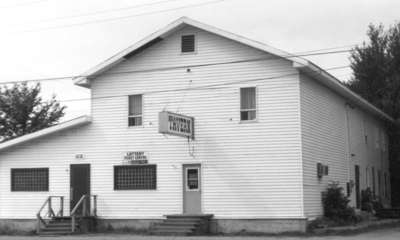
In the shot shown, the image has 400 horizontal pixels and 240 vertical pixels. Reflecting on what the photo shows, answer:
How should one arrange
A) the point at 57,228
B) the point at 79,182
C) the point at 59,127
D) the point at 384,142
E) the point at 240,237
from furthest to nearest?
the point at 384,142
the point at 79,182
the point at 59,127
the point at 57,228
the point at 240,237

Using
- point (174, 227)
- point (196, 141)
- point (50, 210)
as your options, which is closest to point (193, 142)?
point (196, 141)

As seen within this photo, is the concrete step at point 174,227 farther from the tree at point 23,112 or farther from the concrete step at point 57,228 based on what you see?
the tree at point 23,112

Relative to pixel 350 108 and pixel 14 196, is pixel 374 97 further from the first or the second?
pixel 14 196

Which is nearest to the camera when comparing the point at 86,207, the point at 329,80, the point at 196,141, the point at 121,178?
the point at 196,141

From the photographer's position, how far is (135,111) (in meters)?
29.6

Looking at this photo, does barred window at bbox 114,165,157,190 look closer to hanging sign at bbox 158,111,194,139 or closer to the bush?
hanging sign at bbox 158,111,194,139

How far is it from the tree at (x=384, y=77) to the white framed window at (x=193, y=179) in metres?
18.2

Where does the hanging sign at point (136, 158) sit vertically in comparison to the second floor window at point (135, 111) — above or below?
below

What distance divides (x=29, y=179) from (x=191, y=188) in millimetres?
7570

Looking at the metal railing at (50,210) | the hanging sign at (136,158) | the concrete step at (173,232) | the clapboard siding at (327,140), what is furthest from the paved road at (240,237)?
the hanging sign at (136,158)

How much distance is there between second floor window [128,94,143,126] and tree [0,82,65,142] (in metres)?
24.3

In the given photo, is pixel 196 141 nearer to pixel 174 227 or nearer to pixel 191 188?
pixel 191 188

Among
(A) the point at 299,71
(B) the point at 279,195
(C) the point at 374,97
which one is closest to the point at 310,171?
(B) the point at 279,195

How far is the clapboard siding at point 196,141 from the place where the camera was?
2692 cm
